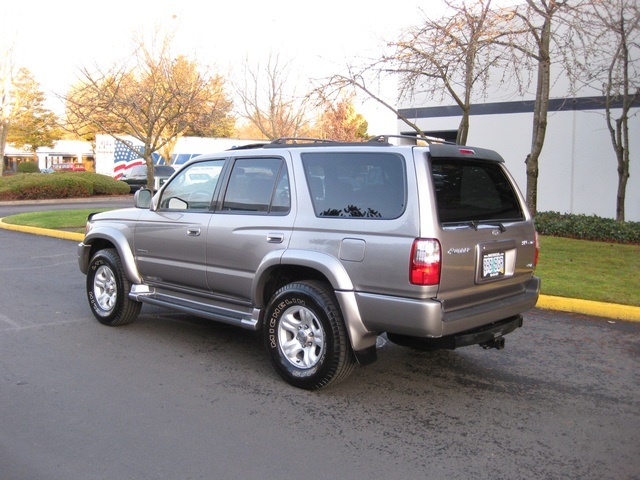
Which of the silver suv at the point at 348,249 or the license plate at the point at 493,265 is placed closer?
the silver suv at the point at 348,249

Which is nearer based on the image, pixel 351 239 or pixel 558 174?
pixel 351 239

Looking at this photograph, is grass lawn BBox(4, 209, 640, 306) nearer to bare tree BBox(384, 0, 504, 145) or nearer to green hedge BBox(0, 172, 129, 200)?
bare tree BBox(384, 0, 504, 145)

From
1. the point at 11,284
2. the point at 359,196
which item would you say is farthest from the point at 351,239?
the point at 11,284

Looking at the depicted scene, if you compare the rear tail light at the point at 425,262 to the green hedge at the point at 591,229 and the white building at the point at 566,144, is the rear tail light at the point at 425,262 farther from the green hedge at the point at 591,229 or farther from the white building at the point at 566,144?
the white building at the point at 566,144

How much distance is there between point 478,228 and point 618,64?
36.1 feet

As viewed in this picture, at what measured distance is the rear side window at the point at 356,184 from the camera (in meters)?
4.39

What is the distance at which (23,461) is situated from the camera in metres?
3.60

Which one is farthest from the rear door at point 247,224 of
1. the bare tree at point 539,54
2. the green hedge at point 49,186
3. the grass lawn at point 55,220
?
the green hedge at point 49,186

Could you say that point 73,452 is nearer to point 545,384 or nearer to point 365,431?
point 365,431

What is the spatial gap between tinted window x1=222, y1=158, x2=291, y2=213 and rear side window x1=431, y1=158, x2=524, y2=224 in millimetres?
1288

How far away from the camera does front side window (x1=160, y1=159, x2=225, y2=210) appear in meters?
5.75

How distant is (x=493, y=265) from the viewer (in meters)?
4.60

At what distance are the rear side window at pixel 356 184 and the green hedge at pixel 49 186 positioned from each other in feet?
75.8

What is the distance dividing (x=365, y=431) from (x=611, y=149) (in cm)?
1358
